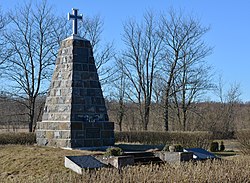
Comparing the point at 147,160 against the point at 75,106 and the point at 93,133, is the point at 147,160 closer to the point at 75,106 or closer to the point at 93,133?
the point at 93,133

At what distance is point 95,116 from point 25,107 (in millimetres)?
14266

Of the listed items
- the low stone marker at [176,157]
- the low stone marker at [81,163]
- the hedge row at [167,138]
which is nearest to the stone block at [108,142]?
the low stone marker at [176,157]

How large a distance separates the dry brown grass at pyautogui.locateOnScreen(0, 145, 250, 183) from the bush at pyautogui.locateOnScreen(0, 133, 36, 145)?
17.6 ft

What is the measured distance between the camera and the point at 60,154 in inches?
470

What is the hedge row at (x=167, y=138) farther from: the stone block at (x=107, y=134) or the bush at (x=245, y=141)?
the stone block at (x=107, y=134)

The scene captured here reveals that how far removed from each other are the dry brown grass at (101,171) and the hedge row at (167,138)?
10.8 metres

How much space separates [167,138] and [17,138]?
9.87 meters

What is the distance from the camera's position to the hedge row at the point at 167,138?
23.3 metres

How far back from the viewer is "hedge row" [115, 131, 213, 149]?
23.3 m

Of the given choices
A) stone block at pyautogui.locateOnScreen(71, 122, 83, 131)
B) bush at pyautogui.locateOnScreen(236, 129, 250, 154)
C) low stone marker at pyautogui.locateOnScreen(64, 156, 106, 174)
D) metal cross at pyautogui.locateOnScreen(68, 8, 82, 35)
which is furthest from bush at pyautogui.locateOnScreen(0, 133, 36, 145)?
bush at pyautogui.locateOnScreen(236, 129, 250, 154)

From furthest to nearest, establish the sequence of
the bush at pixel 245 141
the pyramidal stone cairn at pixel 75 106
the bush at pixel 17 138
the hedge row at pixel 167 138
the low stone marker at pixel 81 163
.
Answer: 1. the hedge row at pixel 167 138
2. the bush at pixel 17 138
3. the bush at pixel 245 141
4. the pyramidal stone cairn at pixel 75 106
5. the low stone marker at pixel 81 163

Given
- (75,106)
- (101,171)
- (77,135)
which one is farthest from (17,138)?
(101,171)

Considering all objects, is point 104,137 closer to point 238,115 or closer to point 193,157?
point 193,157

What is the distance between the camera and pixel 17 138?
1880 cm
